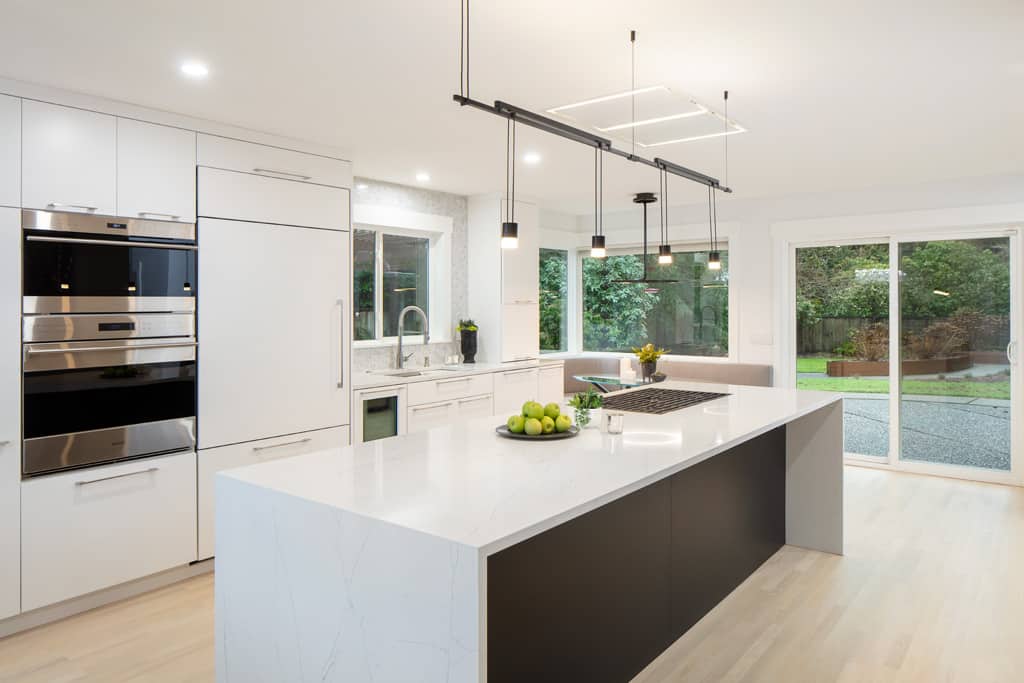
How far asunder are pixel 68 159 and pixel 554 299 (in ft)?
16.2

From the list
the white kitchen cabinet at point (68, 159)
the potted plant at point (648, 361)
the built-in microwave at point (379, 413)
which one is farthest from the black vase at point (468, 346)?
the white kitchen cabinet at point (68, 159)

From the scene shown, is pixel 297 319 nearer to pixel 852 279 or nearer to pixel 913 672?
pixel 913 672

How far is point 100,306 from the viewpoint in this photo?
3221mm

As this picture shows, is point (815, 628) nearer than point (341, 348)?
Yes

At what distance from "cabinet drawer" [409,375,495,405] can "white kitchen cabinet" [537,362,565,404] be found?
72cm

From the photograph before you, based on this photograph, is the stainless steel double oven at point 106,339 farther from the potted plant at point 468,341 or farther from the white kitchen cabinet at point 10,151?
the potted plant at point 468,341

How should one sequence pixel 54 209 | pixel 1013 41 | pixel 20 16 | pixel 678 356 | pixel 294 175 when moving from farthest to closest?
1. pixel 678 356
2. pixel 294 175
3. pixel 54 209
4. pixel 1013 41
5. pixel 20 16

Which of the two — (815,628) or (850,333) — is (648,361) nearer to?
(850,333)

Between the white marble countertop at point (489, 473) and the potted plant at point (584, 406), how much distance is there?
0.18 feet

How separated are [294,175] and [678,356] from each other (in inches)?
168

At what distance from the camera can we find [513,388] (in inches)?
225

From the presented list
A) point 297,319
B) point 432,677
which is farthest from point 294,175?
point 432,677

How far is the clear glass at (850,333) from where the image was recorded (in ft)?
19.1

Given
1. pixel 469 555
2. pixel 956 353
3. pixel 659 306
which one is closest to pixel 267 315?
pixel 469 555
